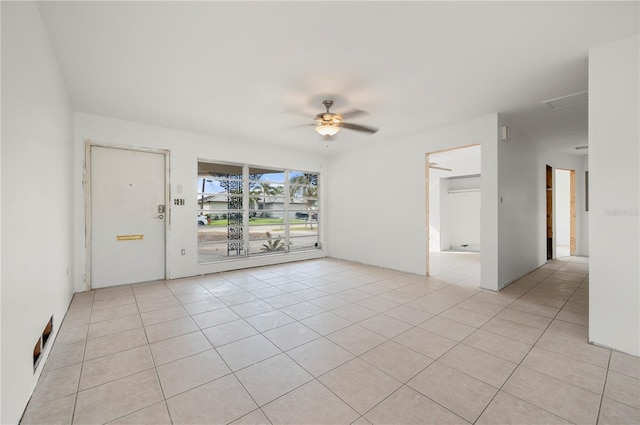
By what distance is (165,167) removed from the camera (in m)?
5.03

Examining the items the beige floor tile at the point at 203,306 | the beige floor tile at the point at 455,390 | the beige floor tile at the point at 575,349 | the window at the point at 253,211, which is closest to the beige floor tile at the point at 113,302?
the beige floor tile at the point at 203,306

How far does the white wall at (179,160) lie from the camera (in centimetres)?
423

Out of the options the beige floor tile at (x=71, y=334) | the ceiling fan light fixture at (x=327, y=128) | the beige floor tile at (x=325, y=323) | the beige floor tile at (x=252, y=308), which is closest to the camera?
the beige floor tile at (x=71, y=334)

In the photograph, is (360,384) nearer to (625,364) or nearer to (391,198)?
(625,364)

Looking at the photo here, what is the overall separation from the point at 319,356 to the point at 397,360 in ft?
2.24

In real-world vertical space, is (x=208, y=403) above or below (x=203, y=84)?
below

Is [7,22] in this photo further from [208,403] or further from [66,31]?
[208,403]

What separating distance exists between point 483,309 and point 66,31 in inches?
212

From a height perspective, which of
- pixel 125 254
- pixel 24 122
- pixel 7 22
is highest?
pixel 7 22

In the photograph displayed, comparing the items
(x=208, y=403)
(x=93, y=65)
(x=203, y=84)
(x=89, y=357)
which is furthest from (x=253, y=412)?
(x=93, y=65)

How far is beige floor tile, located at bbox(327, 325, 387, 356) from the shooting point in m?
2.52

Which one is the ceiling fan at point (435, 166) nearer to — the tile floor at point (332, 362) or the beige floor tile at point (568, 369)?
the tile floor at point (332, 362)

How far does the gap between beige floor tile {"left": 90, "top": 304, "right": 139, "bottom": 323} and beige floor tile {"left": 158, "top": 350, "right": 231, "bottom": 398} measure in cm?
158

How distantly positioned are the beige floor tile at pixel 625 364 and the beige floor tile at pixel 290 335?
2.55 metres
